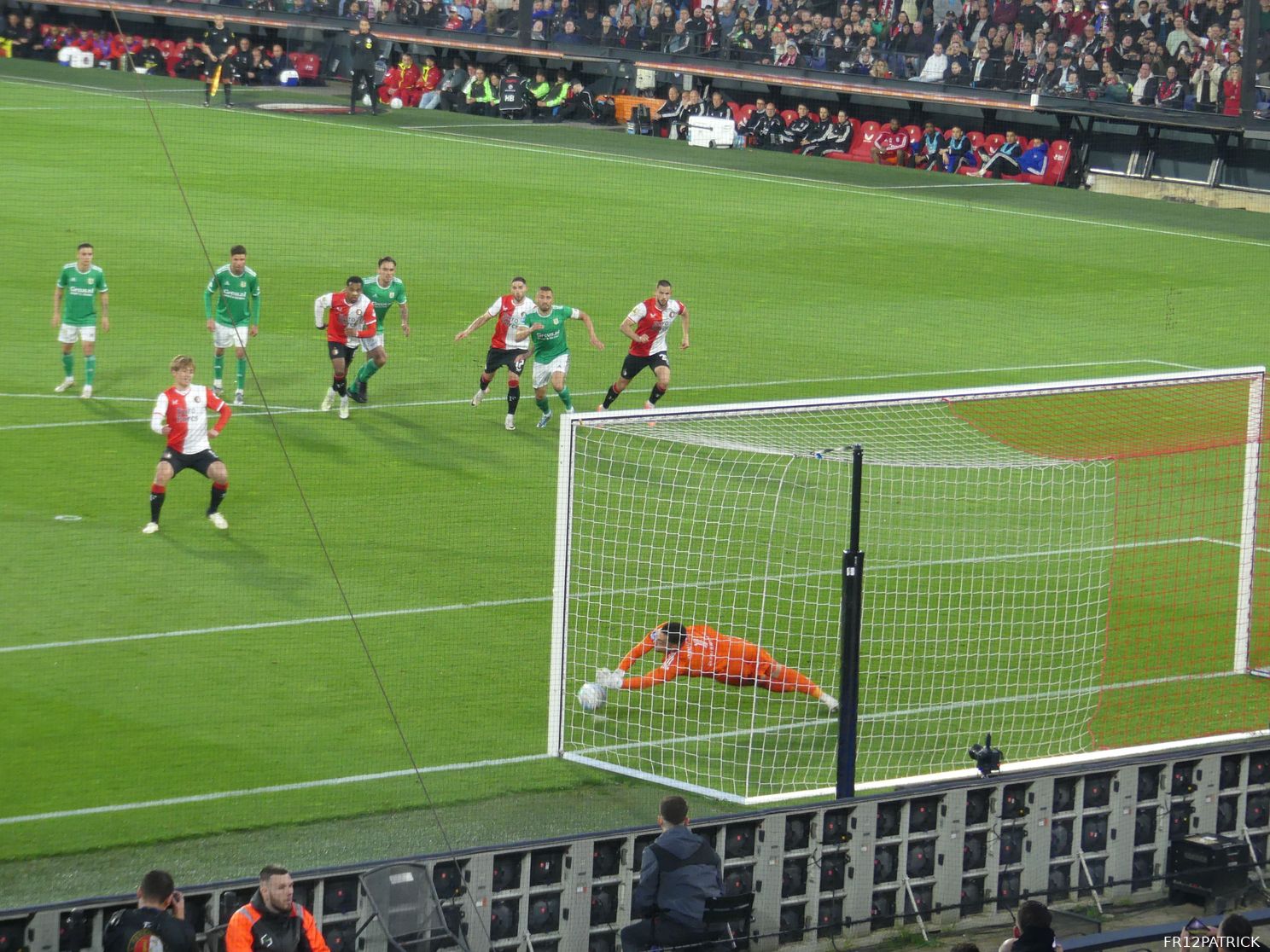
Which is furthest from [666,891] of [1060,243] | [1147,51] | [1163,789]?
[1147,51]

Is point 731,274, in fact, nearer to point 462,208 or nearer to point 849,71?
point 462,208

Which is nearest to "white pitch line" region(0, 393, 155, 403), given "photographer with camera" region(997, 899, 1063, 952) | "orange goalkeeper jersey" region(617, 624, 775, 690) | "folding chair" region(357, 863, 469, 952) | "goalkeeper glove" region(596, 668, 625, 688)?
"goalkeeper glove" region(596, 668, 625, 688)

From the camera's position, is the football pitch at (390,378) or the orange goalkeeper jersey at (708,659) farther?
the orange goalkeeper jersey at (708,659)

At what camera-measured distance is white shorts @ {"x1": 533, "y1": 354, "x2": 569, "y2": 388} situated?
2061 cm

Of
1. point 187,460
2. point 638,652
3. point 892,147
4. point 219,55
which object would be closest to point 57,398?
point 187,460

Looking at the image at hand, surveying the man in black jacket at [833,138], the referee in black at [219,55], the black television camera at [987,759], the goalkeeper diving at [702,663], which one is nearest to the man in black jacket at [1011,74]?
the man in black jacket at [833,138]

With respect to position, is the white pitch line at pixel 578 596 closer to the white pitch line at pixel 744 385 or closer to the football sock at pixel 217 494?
the football sock at pixel 217 494

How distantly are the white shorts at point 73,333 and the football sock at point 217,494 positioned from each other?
16.2 feet

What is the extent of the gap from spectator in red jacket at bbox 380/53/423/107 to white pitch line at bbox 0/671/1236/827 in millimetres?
40716

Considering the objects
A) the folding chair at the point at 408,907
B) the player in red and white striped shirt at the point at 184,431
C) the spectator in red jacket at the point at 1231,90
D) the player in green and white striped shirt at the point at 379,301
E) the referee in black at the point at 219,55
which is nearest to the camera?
the folding chair at the point at 408,907

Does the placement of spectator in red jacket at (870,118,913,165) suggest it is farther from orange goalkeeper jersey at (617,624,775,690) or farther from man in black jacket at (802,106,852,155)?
orange goalkeeper jersey at (617,624,775,690)

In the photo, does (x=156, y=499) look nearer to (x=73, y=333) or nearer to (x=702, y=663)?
(x=73, y=333)

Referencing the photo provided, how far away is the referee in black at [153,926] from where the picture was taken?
327 inches

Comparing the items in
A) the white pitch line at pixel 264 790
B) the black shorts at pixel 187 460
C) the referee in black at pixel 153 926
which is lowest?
the white pitch line at pixel 264 790
